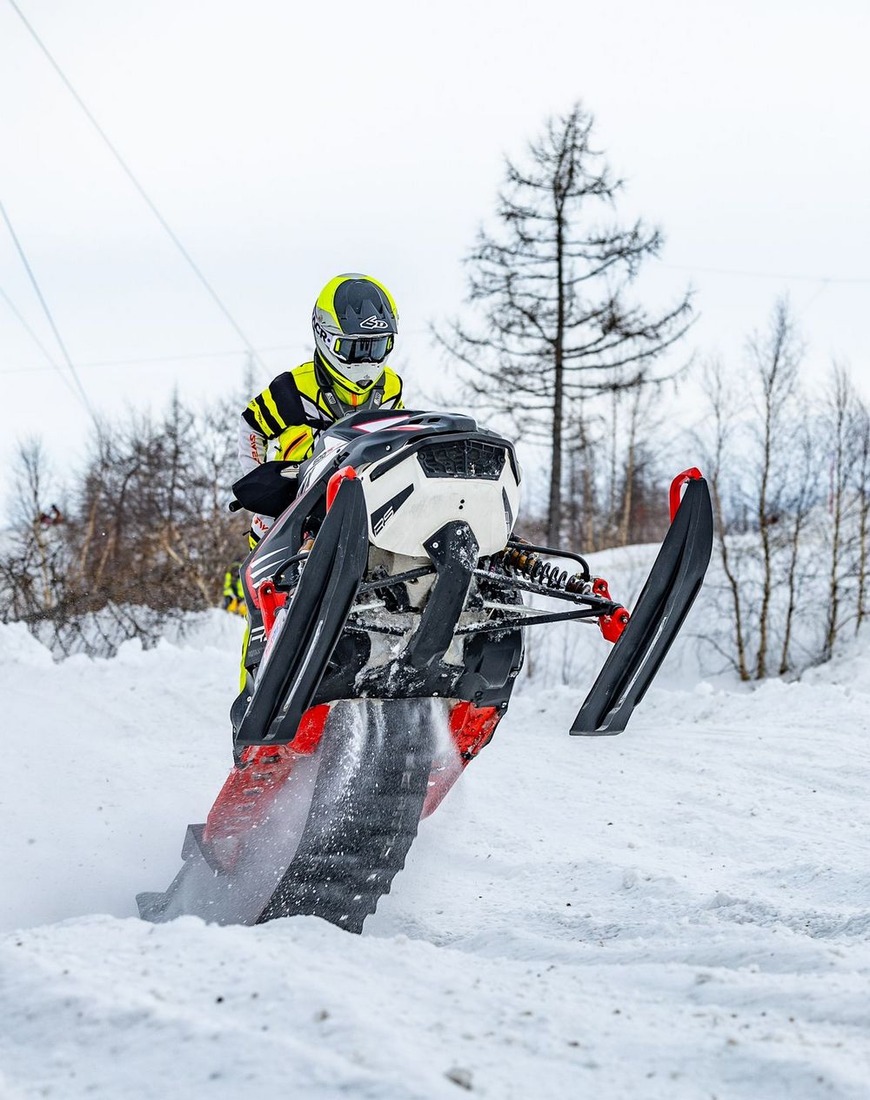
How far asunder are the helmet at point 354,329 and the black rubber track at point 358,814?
5.15 feet

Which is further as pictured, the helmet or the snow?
the helmet

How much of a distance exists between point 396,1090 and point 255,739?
172cm

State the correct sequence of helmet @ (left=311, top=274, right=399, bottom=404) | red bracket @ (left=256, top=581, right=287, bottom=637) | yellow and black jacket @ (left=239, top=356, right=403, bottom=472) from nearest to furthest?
1. red bracket @ (left=256, top=581, right=287, bottom=637)
2. helmet @ (left=311, top=274, right=399, bottom=404)
3. yellow and black jacket @ (left=239, top=356, right=403, bottom=472)

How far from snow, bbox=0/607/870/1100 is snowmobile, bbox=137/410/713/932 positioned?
1.62 feet

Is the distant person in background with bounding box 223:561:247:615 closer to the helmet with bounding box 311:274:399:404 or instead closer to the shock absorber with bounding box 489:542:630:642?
the helmet with bounding box 311:274:399:404

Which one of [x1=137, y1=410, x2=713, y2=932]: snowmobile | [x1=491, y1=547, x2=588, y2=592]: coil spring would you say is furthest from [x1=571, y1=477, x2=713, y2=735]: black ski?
[x1=491, y1=547, x2=588, y2=592]: coil spring

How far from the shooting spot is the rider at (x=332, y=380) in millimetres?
4547

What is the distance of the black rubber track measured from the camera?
154 inches

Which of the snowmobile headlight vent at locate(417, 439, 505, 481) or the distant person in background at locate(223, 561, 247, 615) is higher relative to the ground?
the snowmobile headlight vent at locate(417, 439, 505, 481)

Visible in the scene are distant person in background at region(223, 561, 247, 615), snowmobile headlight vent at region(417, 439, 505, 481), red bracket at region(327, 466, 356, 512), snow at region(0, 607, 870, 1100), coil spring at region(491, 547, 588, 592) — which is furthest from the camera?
distant person in background at region(223, 561, 247, 615)

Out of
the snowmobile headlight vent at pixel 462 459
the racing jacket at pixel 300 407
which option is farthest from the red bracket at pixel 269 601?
the racing jacket at pixel 300 407

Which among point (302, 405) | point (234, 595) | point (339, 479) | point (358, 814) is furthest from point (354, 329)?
point (234, 595)

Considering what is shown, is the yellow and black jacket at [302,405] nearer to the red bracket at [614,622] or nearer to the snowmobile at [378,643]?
the snowmobile at [378,643]

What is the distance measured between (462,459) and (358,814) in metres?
1.47
